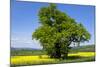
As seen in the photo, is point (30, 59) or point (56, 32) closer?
point (30, 59)

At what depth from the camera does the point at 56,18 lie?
2773 mm

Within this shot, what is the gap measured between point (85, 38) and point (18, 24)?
0.89 meters

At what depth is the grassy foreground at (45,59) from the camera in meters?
2.59

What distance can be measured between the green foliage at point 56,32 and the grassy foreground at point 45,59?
7 centimetres

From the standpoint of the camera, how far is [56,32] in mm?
2758

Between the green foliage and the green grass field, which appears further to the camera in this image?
the green foliage

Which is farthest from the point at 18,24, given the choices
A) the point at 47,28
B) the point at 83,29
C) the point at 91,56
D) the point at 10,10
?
the point at 91,56

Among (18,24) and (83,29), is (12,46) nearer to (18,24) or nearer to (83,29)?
(18,24)

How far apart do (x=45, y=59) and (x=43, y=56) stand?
45 millimetres

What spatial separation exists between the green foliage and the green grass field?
0.07 meters

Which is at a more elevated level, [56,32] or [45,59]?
[56,32]

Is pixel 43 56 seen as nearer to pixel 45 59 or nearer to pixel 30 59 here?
pixel 45 59

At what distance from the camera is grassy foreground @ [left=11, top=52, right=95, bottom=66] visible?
2.59m

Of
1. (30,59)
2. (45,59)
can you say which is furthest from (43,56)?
(30,59)
